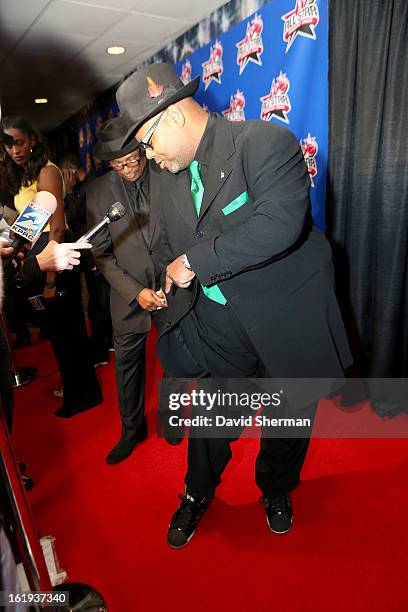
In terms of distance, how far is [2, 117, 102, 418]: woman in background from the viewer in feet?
7.52

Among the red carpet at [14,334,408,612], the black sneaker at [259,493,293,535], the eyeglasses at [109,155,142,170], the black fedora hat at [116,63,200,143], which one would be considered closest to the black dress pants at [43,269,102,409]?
the red carpet at [14,334,408,612]

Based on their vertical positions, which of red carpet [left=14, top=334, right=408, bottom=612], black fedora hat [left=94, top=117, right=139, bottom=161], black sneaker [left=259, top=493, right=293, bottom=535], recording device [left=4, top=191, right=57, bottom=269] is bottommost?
red carpet [left=14, top=334, right=408, bottom=612]

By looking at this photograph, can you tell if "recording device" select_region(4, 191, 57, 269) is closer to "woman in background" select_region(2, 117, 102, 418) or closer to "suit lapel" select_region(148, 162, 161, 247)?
"suit lapel" select_region(148, 162, 161, 247)

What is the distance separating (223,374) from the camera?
1.65m

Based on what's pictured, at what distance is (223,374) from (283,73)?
207 centimetres

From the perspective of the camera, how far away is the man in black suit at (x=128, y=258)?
6.53 feet

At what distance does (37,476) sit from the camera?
2.12m

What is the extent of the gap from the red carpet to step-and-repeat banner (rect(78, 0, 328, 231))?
1.56 meters

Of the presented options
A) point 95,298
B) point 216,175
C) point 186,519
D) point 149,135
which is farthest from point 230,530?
point 95,298

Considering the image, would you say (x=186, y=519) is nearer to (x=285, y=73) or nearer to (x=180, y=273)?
(x=180, y=273)

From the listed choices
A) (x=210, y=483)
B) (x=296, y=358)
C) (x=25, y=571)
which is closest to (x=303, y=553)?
(x=210, y=483)

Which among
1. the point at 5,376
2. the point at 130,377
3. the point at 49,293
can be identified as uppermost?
the point at 49,293

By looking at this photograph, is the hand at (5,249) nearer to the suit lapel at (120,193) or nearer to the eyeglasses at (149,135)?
the eyeglasses at (149,135)

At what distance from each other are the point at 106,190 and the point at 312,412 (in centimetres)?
131
